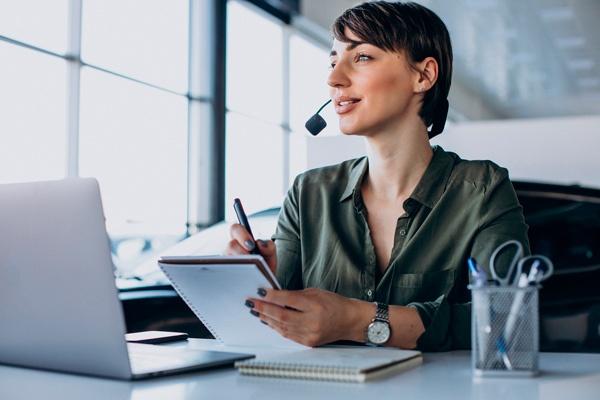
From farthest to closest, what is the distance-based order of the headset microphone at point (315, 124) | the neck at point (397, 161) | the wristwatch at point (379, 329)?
the headset microphone at point (315, 124), the neck at point (397, 161), the wristwatch at point (379, 329)

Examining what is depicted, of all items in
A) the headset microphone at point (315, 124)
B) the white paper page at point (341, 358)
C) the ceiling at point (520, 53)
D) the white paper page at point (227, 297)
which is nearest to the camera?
the white paper page at point (341, 358)

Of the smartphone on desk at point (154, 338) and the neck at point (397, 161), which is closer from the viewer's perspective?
the smartphone on desk at point (154, 338)

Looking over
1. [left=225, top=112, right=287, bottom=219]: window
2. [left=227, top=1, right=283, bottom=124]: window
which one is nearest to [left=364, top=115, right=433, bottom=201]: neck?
[left=225, top=112, right=287, bottom=219]: window

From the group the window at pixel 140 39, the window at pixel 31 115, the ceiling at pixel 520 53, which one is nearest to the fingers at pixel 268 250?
the window at pixel 31 115

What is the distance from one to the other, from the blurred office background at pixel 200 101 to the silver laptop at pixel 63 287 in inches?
31.8

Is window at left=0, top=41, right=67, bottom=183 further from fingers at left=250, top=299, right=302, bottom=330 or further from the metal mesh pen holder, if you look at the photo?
the metal mesh pen holder

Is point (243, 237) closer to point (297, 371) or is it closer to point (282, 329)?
point (282, 329)

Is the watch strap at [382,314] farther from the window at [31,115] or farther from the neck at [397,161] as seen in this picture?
the window at [31,115]

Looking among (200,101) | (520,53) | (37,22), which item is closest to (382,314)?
(37,22)

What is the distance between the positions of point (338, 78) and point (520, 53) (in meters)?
11.0

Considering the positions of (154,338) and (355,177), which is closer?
(154,338)

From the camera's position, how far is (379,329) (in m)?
1.32

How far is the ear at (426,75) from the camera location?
67.5 inches

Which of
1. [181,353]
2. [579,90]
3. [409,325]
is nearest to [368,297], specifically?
[409,325]
